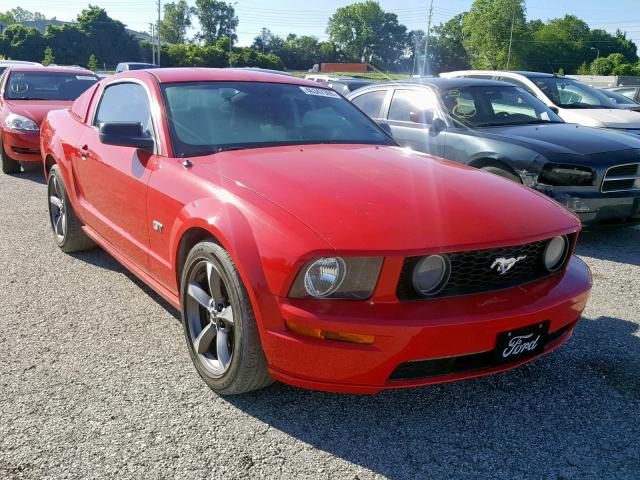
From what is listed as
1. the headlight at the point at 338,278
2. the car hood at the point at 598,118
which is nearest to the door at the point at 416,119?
the car hood at the point at 598,118

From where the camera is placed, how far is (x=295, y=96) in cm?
379

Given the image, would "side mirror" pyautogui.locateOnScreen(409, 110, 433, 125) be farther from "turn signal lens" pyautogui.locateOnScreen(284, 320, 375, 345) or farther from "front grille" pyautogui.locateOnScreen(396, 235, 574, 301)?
"turn signal lens" pyautogui.locateOnScreen(284, 320, 375, 345)

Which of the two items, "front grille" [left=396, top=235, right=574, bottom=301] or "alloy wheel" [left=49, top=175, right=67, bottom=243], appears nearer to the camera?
"front grille" [left=396, top=235, right=574, bottom=301]

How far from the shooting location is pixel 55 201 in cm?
492

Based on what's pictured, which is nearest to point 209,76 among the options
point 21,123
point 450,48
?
point 21,123

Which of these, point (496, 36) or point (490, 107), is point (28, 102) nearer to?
point (490, 107)

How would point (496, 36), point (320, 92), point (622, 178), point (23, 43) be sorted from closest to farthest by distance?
point (320, 92), point (622, 178), point (23, 43), point (496, 36)

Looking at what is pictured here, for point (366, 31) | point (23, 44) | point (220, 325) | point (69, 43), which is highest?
point (366, 31)

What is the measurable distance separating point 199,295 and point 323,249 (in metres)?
0.82

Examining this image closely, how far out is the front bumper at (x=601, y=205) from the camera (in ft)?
16.5

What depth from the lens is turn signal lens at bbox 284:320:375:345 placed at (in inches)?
86.6

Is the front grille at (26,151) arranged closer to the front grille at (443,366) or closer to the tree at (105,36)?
the front grille at (443,366)

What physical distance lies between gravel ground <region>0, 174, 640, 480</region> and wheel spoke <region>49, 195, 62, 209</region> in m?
1.41

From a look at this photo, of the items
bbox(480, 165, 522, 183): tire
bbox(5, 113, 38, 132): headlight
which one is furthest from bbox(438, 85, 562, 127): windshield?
bbox(5, 113, 38, 132): headlight
